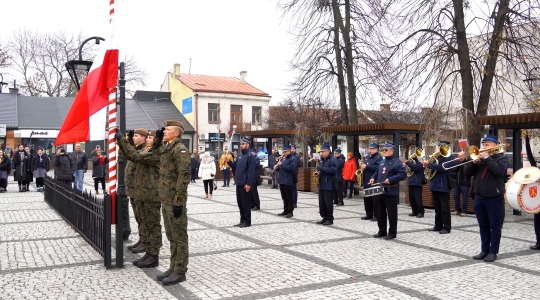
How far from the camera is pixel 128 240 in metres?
8.61

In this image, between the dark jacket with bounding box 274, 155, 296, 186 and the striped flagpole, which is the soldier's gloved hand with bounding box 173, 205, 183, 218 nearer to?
the striped flagpole

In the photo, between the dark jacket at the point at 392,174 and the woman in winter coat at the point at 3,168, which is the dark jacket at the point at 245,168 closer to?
the dark jacket at the point at 392,174

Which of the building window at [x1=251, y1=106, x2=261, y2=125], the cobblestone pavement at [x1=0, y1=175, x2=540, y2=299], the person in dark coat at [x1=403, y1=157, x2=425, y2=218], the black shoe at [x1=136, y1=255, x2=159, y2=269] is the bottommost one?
the cobblestone pavement at [x1=0, y1=175, x2=540, y2=299]

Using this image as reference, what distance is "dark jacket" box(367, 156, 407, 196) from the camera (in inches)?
353

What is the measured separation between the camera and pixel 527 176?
750cm

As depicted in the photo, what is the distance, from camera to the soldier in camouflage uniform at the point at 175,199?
5.78m

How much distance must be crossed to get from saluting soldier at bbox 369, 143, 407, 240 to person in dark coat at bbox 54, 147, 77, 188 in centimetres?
1058

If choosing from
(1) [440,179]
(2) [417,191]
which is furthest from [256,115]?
(1) [440,179]

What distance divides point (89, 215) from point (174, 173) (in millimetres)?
2593

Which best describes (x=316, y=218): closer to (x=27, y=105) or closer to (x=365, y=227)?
(x=365, y=227)

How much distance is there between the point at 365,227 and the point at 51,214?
769 centimetres

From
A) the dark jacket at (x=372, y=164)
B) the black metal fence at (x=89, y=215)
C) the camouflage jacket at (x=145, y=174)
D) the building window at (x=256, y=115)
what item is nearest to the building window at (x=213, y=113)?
the building window at (x=256, y=115)

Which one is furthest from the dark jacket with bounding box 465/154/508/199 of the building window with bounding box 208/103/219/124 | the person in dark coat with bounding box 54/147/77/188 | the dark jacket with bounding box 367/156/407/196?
the building window with bounding box 208/103/219/124

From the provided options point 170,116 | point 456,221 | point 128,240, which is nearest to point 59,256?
point 128,240
